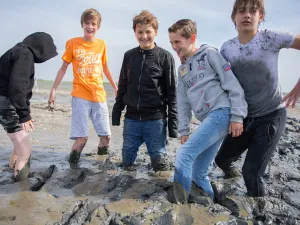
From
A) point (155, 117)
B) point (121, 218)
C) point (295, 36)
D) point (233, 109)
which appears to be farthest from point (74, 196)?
point (295, 36)

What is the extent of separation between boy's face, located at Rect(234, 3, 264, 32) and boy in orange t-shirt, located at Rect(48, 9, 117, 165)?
8.41ft

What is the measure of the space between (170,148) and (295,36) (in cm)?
391

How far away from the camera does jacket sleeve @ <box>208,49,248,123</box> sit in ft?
10.3

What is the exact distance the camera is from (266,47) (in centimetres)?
327

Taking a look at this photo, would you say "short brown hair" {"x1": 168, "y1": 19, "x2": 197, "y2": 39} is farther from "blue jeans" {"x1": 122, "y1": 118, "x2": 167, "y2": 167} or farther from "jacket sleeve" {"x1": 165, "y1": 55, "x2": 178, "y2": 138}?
"blue jeans" {"x1": 122, "y1": 118, "x2": 167, "y2": 167}

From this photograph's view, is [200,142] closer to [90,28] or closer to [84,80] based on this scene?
[84,80]

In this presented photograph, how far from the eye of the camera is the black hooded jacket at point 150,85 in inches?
176

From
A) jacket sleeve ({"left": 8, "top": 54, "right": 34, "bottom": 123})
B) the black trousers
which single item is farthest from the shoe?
the black trousers

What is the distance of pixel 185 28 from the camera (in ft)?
11.1

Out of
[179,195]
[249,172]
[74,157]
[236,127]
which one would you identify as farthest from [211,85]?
[74,157]

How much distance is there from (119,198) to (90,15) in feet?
10.1

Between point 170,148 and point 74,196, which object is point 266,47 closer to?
point 74,196

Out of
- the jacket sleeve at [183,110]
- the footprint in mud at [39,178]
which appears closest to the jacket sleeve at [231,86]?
the jacket sleeve at [183,110]

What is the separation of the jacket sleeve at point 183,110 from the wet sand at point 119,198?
71cm
